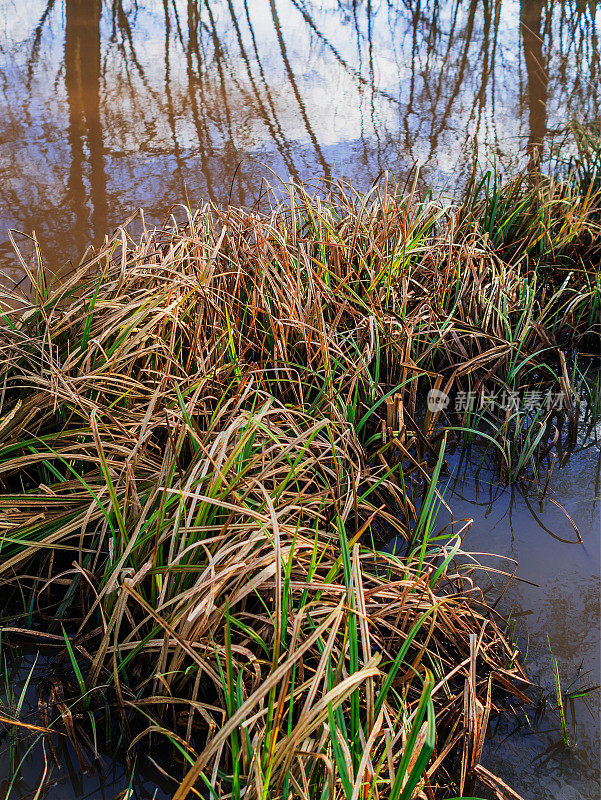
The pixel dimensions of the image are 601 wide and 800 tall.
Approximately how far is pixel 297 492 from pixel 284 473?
0.08 meters

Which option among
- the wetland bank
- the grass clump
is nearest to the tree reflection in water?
the wetland bank

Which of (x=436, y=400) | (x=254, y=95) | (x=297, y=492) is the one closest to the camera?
(x=297, y=492)

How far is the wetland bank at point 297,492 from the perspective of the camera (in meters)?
1.19

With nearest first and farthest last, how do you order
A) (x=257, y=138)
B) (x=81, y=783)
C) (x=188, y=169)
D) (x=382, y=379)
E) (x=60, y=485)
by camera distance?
1. (x=81, y=783)
2. (x=60, y=485)
3. (x=382, y=379)
4. (x=188, y=169)
5. (x=257, y=138)

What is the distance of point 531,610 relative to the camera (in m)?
1.57

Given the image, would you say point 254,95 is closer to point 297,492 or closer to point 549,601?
point 297,492

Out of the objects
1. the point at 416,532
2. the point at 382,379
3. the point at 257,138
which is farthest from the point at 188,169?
the point at 416,532

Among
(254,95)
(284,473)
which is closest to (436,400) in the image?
(284,473)

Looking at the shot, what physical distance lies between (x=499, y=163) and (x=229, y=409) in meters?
2.76

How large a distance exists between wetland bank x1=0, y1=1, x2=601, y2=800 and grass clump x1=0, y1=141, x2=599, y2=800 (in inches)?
0.4

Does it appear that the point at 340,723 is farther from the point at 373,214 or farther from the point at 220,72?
the point at 220,72

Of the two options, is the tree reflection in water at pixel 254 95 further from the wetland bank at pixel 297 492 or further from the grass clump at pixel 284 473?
the grass clump at pixel 284 473

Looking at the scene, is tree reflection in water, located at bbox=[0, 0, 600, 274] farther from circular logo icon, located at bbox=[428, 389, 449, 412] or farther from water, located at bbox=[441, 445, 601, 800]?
water, located at bbox=[441, 445, 601, 800]

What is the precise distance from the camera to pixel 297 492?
62.6 inches
